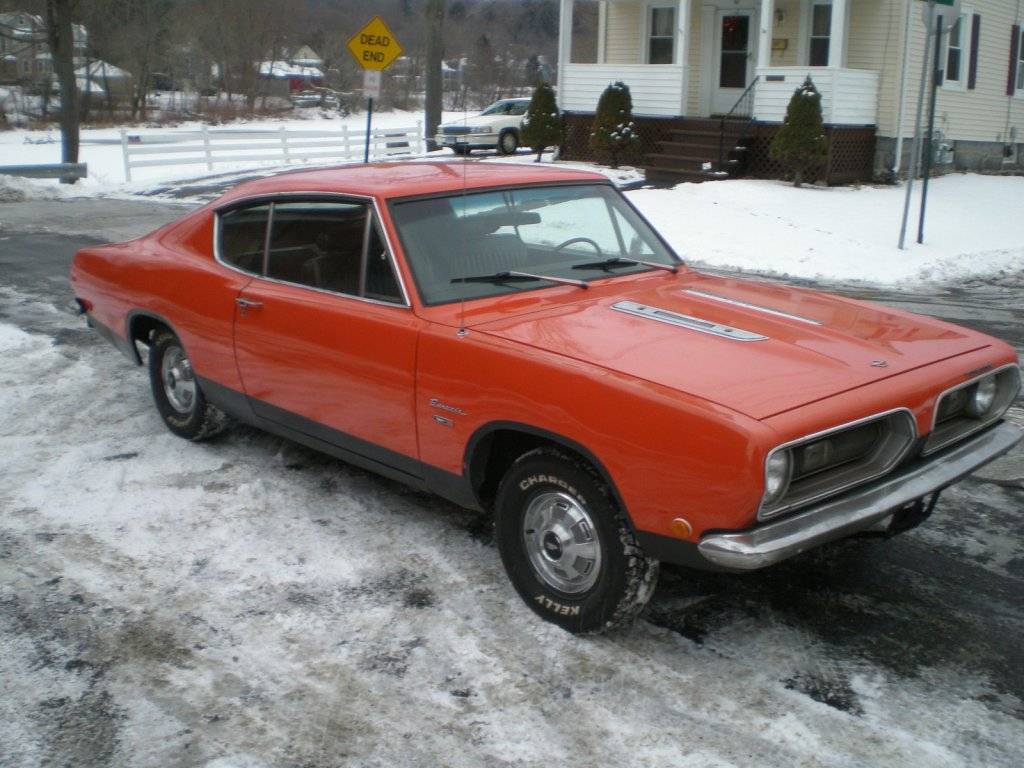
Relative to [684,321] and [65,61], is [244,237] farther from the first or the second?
[65,61]

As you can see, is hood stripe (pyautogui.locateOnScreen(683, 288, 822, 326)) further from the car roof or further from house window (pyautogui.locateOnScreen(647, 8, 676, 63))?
house window (pyautogui.locateOnScreen(647, 8, 676, 63))

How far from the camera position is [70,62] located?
24.5m

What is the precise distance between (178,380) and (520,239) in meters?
2.27

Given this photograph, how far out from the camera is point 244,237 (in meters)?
5.32

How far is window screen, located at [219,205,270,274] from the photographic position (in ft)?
17.1

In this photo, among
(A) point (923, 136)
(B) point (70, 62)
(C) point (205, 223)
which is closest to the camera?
(C) point (205, 223)

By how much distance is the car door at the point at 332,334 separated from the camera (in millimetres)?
4323

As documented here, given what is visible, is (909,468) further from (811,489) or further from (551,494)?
(551,494)

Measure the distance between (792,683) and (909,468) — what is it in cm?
87

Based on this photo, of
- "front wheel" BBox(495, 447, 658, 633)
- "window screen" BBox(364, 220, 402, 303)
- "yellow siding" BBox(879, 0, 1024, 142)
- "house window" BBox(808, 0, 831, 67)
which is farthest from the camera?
"house window" BBox(808, 0, 831, 67)

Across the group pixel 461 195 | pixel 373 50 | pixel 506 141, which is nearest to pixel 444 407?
pixel 461 195

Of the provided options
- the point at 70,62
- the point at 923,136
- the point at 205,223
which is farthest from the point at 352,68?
the point at 205,223

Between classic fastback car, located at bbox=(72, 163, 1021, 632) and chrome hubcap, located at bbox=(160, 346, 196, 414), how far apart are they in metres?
0.08

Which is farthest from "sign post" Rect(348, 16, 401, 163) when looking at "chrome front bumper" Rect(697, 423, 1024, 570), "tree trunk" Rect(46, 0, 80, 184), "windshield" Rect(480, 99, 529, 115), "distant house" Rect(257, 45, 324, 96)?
"distant house" Rect(257, 45, 324, 96)
